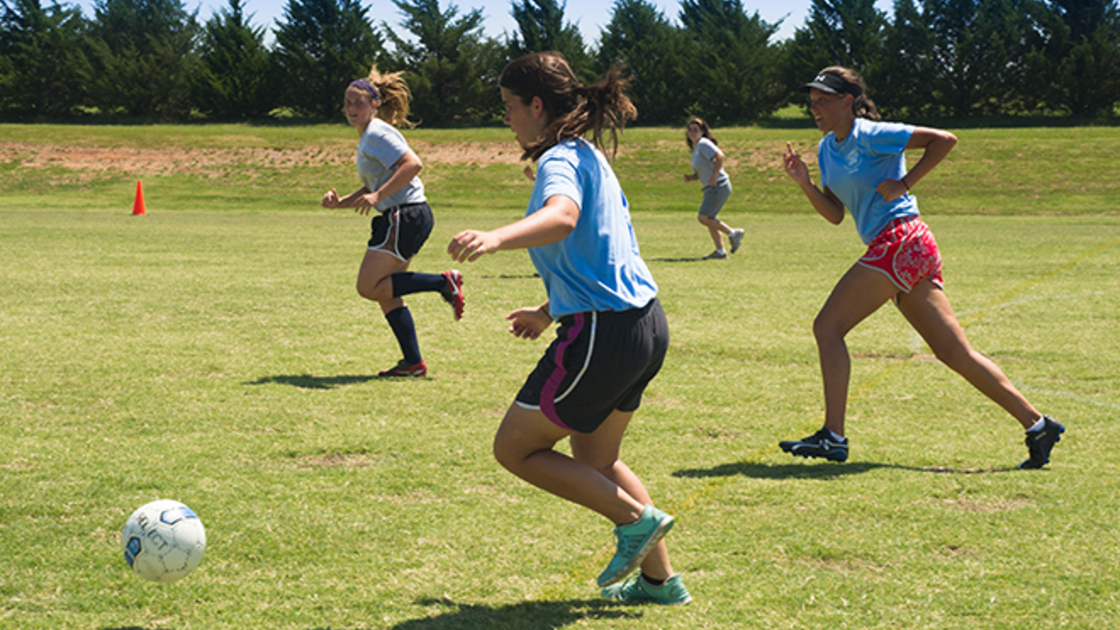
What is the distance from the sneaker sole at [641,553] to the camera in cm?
331

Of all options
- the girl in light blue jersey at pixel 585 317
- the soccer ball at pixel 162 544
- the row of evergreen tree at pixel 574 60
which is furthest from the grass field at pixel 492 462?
the row of evergreen tree at pixel 574 60

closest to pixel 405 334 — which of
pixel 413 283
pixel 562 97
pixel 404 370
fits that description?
pixel 404 370

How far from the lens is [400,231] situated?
739 cm

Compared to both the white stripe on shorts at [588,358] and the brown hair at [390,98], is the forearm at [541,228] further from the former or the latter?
the brown hair at [390,98]

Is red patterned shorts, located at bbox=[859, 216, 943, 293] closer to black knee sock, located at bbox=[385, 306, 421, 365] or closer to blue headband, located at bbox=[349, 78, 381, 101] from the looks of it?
black knee sock, located at bbox=[385, 306, 421, 365]

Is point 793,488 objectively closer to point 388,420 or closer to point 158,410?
→ point 388,420

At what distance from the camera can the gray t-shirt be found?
52.4 feet

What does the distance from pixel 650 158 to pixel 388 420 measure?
34.6 metres

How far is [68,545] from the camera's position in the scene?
13.1 ft

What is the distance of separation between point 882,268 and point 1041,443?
3.79 ft

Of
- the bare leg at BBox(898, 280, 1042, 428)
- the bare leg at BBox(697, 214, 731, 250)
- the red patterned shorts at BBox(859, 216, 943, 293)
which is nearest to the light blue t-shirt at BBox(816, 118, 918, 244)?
the red patterned shorts at BBox(859, 216, 943, 293)

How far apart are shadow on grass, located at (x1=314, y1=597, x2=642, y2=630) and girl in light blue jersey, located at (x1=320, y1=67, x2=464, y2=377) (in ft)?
13.1

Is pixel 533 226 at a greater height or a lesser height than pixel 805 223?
greater

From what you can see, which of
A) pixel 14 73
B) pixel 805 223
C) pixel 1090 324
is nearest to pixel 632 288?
pixel 1090 324
